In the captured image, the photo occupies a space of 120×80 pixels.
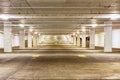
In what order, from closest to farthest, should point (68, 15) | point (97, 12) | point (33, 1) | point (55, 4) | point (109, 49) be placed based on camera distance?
point (33, 1)
point (55, 4)
point (97, 12)
point (68, 15)
point (109, 49)

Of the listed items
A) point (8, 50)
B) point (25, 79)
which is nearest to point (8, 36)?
point (8, 50)

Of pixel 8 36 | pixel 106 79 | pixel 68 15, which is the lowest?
pixel 106 79

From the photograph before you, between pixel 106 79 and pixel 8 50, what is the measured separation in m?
23.2

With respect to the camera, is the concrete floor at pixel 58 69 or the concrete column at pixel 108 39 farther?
the concrete column at pixel 108 39

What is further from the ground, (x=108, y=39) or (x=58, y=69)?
(x=108, y=39)

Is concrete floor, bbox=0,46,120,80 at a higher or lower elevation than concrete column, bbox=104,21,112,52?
lower

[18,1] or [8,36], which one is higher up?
[18,1]

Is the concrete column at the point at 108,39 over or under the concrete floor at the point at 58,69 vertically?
over

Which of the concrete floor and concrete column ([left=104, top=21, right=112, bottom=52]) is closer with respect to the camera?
the concrete floor

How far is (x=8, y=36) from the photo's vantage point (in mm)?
32031

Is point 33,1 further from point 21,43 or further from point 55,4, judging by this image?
point 21,43

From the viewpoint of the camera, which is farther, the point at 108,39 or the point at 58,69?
the point at 108,39

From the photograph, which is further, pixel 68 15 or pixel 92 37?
pixel 92 37

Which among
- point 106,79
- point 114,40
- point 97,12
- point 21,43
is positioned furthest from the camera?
point 114,40
